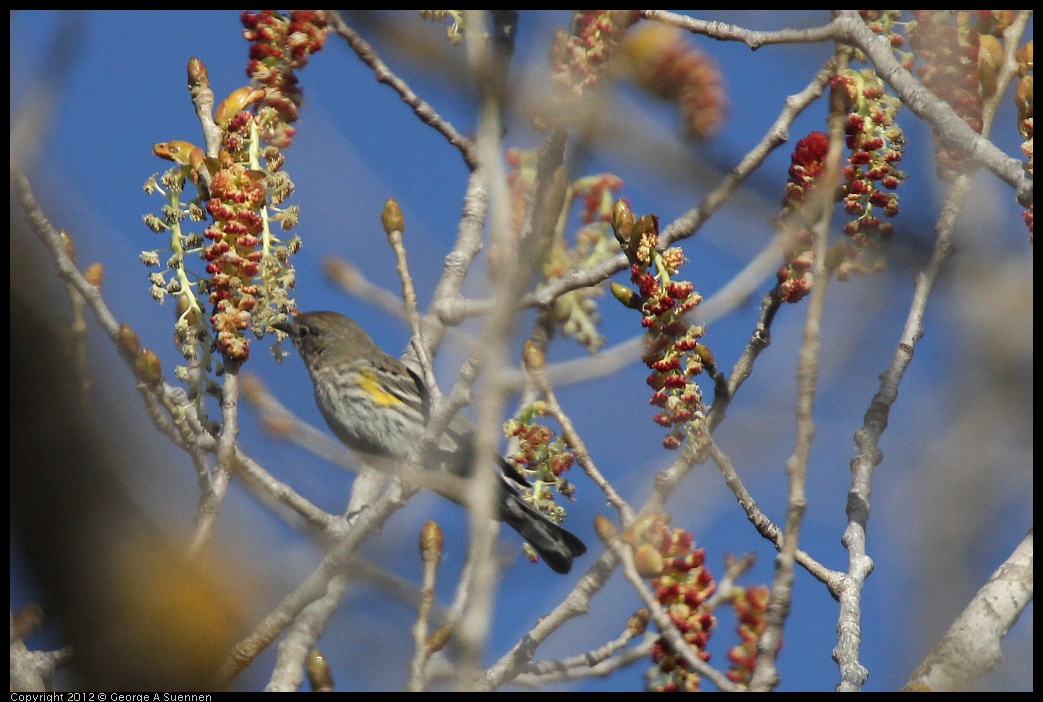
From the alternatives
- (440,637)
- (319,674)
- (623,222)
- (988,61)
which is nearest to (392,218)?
(623,222)

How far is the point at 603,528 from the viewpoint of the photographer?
3336 millimetres

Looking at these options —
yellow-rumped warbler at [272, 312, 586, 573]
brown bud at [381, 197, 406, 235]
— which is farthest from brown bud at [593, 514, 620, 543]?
yellow-rumped warbler at [272, 312, 586, 573]

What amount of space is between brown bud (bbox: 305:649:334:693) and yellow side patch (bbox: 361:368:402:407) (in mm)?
4486

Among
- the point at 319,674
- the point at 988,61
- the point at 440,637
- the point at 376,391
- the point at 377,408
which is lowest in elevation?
the point at 319,674

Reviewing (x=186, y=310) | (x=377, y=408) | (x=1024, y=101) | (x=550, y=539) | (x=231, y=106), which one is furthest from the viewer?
(x=377, y=408)

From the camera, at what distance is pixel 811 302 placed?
2400mm

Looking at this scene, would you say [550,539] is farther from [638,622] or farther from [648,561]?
[648,561]

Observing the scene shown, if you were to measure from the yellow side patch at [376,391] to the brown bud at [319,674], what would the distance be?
449cm

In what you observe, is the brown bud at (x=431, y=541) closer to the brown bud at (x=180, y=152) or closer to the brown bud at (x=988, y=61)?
the brown bud at (x=180, y=152)

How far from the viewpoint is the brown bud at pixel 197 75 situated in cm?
440

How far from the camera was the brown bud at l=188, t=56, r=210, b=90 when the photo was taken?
4.40 meters

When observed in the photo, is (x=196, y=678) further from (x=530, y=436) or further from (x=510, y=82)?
(x=530, y=436)

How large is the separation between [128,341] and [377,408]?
357 cm

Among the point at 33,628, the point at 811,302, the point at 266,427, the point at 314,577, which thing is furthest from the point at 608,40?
the point at 266,427
